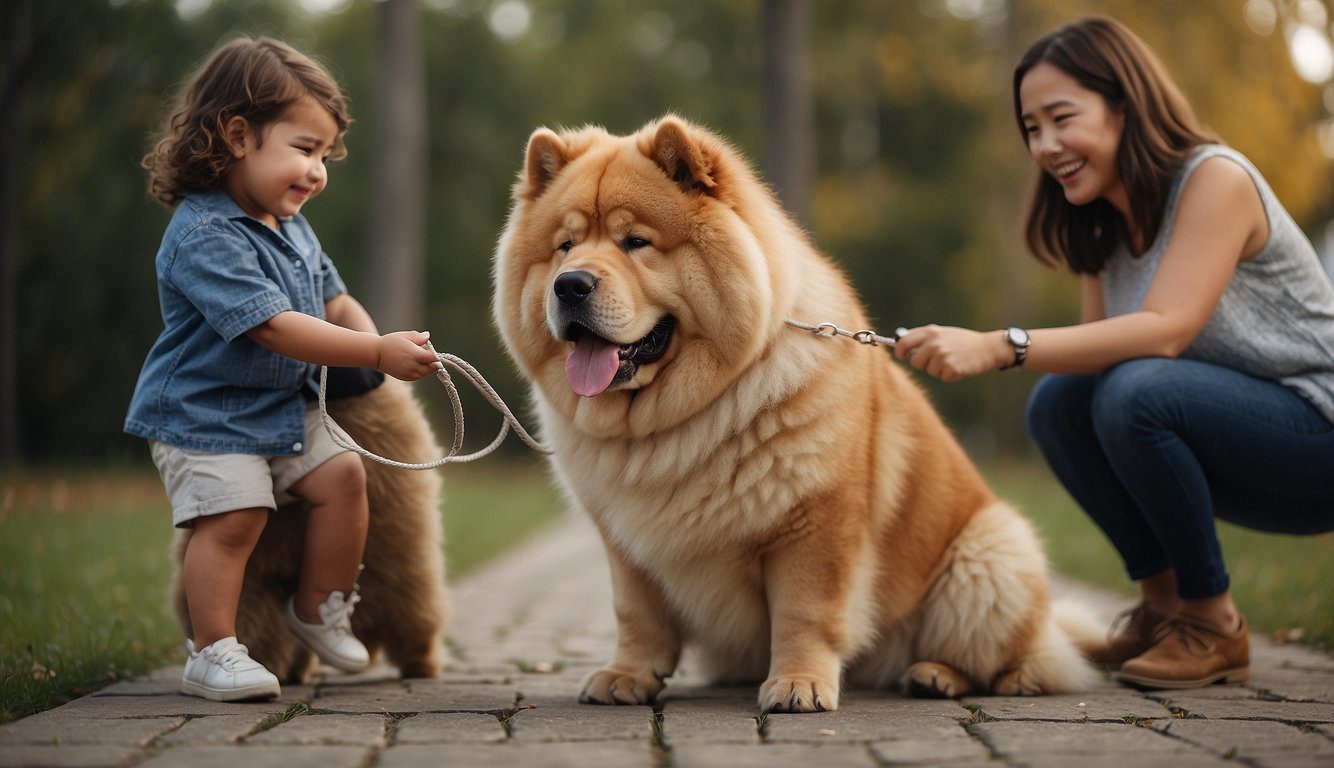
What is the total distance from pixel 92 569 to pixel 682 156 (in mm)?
3614

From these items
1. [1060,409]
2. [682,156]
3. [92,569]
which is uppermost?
[682,156]

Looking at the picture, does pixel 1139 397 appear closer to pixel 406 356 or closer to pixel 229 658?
pixel 406 356

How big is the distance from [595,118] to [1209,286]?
1818cm

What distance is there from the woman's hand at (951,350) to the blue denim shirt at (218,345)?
1.49m

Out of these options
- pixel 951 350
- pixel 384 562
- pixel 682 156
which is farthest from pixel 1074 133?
pixel 384 562

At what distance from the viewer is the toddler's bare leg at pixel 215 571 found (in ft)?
9.04

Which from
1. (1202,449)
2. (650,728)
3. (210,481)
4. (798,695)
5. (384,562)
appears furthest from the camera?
(384,562)

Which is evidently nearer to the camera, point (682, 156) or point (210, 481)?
point (210, 481)

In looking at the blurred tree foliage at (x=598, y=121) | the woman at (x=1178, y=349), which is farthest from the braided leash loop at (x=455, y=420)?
the blurred tree foliage at (x=598, y=121)

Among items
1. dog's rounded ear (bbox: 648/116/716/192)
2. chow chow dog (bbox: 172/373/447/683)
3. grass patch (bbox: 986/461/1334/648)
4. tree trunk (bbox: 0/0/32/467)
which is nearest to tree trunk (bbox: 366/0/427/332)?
tree trunk (bbox: 0/0/32/467)

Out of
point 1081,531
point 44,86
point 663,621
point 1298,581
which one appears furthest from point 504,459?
point 663,621

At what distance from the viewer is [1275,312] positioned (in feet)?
10.3

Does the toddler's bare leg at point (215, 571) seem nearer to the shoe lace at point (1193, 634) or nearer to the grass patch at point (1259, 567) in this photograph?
the shoe lace at point (1193, 634)

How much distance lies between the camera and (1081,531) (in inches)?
285
